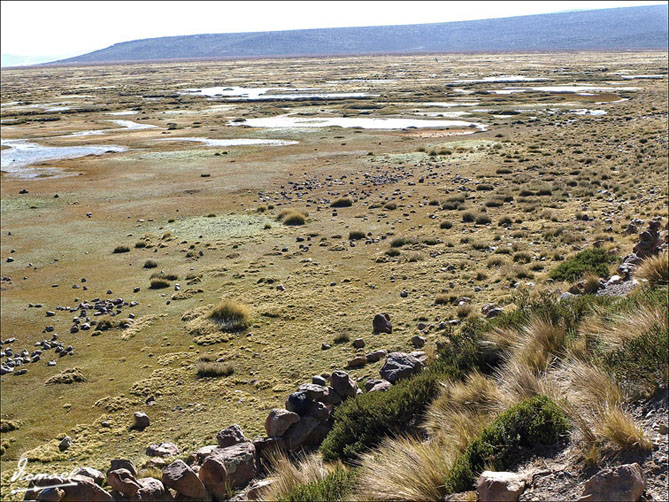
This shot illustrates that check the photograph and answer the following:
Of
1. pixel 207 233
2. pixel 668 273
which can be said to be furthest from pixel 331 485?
pixel 207 233

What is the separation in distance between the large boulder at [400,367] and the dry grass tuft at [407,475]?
3529 millimetres

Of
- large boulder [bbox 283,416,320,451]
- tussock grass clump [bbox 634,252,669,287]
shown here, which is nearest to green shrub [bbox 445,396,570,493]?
large boulder [bbox 283,416,320,451]

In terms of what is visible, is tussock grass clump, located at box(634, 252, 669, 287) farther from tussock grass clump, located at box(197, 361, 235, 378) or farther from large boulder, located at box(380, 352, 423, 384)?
tussock grass clump, located at box(197, 361, 235, 378)

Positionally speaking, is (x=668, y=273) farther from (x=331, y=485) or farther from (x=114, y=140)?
(x=114, y=140)

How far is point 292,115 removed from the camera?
7788 centimetres

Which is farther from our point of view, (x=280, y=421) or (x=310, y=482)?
(x=280, y=421)

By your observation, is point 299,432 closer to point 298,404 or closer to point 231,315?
point 298,404

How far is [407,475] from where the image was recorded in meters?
6.15

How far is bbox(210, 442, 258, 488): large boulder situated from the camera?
831cm

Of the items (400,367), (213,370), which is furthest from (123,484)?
(213,370)

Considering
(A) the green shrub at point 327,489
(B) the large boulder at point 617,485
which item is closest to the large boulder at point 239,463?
(A) the green shrub at point 327,489

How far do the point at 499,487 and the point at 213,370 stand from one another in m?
9.29

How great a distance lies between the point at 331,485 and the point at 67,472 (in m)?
5.78

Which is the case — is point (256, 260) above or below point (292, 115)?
below
